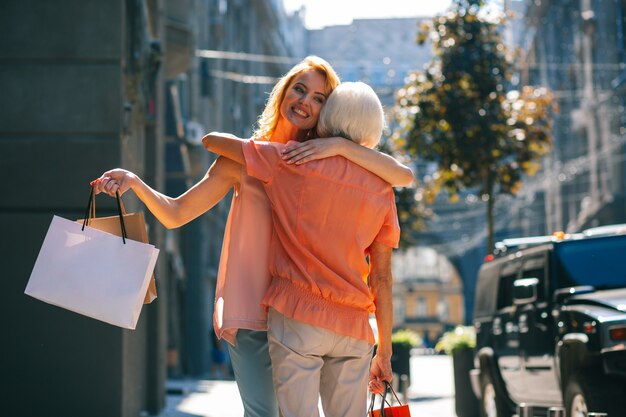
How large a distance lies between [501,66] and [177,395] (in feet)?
24.2

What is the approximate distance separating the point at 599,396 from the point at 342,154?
5.32 meters

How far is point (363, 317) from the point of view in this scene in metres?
3.94

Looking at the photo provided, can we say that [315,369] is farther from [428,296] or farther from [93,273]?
[428,296]

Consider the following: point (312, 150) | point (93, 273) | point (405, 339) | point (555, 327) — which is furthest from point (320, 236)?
point (405, 339)

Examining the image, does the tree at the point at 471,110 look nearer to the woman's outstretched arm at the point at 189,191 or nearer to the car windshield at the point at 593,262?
the car windshield at the point at 593,262

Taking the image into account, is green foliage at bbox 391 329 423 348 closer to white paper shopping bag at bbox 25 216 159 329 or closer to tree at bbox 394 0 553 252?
tree at bbox 394 0 553 252

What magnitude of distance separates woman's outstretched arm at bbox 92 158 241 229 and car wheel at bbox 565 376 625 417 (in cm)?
522

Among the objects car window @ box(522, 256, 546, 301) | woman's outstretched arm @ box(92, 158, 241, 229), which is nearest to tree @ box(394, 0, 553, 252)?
car window @ box(522, 256, 546, 301)

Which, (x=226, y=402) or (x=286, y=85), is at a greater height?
(x=286, y=85)

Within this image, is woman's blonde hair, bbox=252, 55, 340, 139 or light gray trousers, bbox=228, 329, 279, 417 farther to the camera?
woman's blonde hair, bbox=252, 55, 340, 139

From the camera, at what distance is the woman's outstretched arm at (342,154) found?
389 centimetres

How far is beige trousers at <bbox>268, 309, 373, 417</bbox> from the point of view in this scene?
12.4 feet

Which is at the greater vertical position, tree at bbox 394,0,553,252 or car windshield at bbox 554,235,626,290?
tree at bbox 394,0,553,252

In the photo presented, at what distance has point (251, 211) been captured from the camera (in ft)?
13.2
